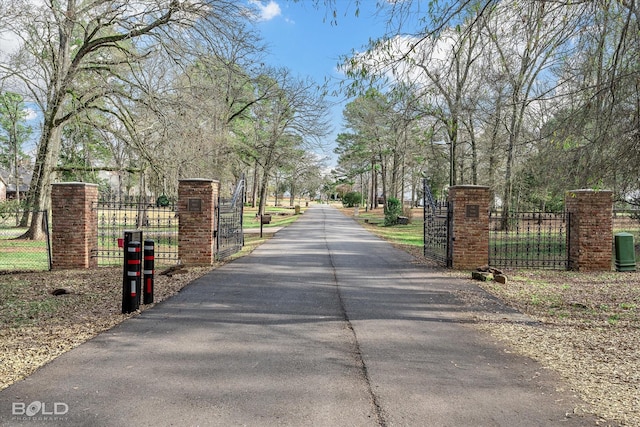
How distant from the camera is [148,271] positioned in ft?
23.3

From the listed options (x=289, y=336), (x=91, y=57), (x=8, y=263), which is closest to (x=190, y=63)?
(x=91, y=57)

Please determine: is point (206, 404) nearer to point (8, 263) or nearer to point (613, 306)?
point (613, 306)

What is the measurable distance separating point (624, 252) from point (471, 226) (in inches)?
148

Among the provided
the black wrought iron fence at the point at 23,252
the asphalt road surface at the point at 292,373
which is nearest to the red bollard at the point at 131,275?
the asphalt road surface at the point at 292,373

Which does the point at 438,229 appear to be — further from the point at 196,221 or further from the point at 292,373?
the point at 292,373

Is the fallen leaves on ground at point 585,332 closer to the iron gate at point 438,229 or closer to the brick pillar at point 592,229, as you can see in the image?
the brick pillar at point 592,229

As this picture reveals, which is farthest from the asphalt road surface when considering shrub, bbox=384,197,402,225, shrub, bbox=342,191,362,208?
shrub, bbox=342,191,362,208

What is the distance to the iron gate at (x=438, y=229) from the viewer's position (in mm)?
11750

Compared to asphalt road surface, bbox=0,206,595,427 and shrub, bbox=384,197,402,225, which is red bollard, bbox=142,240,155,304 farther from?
shrub, bbox=384,197,402,225

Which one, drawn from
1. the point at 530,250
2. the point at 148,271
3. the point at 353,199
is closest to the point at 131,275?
the point at 148,271

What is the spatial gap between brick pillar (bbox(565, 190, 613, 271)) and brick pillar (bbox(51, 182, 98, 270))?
11.5 meters

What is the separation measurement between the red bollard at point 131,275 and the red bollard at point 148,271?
45 cm

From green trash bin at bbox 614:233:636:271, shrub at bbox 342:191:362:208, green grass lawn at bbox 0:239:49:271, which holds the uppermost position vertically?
shrub at bbox 342:191:362:208

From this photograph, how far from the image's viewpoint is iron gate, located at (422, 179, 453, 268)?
11.8 meters
